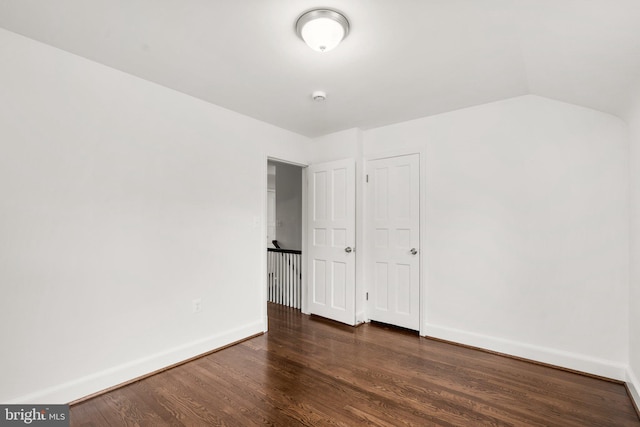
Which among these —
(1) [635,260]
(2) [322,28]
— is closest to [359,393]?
(1) [635,260]

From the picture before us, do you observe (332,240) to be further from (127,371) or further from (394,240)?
(127,371)

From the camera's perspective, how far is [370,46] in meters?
2.06

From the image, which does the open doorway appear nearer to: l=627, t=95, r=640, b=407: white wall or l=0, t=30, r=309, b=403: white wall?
l=0, t=30, r=309, b=403: white wall

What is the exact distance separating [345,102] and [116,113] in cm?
200

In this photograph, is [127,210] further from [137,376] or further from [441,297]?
[441,297]

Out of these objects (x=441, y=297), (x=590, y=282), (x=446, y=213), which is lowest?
(x=441, y=297)

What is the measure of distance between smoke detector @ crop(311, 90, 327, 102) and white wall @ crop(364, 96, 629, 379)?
127cm

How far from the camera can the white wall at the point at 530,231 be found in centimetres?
248

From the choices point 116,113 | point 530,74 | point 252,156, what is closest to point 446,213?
point 530,74

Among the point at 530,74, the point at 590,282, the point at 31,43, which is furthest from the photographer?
the point at 590,282

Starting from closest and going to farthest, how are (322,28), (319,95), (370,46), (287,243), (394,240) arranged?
(322,28), (370,46), (319,95), (394,240), (287,243)

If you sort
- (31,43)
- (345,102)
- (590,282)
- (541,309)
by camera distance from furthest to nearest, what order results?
1. (345,102)
2. (541,309)
3. (590,282)
4. (31,43)

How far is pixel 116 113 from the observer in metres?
2.40

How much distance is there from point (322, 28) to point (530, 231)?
251cm
